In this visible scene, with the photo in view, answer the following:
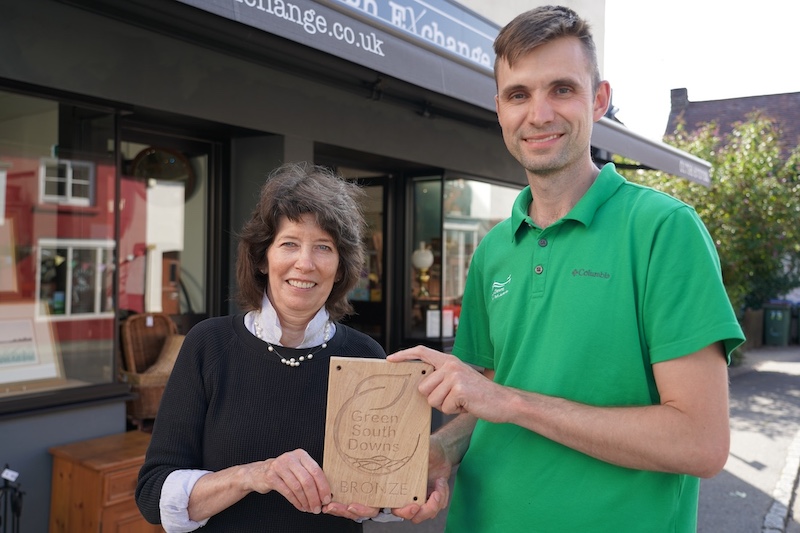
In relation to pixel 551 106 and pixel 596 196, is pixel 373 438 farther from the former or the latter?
pixel 551 106

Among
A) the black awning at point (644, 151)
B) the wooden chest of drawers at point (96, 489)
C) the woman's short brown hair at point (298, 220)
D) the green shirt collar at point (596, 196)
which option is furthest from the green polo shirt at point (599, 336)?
the black awning at point (644, 151)

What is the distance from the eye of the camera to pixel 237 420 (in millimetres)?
1809

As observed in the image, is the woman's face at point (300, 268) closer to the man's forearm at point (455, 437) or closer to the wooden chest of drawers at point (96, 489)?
the man's forearm at point (455, 437)

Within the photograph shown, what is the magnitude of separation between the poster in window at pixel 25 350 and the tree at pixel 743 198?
10173mm

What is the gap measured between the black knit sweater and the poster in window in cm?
236

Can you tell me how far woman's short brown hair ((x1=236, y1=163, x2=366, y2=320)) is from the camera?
6.41ft

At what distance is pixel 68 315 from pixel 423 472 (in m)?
3.15

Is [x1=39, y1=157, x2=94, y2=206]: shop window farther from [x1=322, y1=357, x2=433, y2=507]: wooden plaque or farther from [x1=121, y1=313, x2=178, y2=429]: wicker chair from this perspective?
[x1=322, y1=357, x2=433, y2=507]: wooden plaque

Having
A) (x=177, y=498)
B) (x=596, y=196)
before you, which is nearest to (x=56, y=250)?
(x=177, y=498)

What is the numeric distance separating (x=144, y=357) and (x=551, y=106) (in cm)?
393

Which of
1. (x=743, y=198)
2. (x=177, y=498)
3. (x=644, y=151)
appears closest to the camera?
(x=177, y=498)

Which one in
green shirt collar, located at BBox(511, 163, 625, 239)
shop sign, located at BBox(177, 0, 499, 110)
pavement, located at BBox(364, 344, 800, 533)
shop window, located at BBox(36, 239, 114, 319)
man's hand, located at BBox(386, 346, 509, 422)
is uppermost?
shop sign, located at BBox(177, 0, 499, 110)

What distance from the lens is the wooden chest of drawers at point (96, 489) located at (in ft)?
11.1

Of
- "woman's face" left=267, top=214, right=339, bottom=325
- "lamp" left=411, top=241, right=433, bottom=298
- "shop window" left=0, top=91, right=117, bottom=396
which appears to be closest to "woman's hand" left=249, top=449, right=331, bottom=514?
"woman's face" left=267, top=214, right=339, bottom=325
